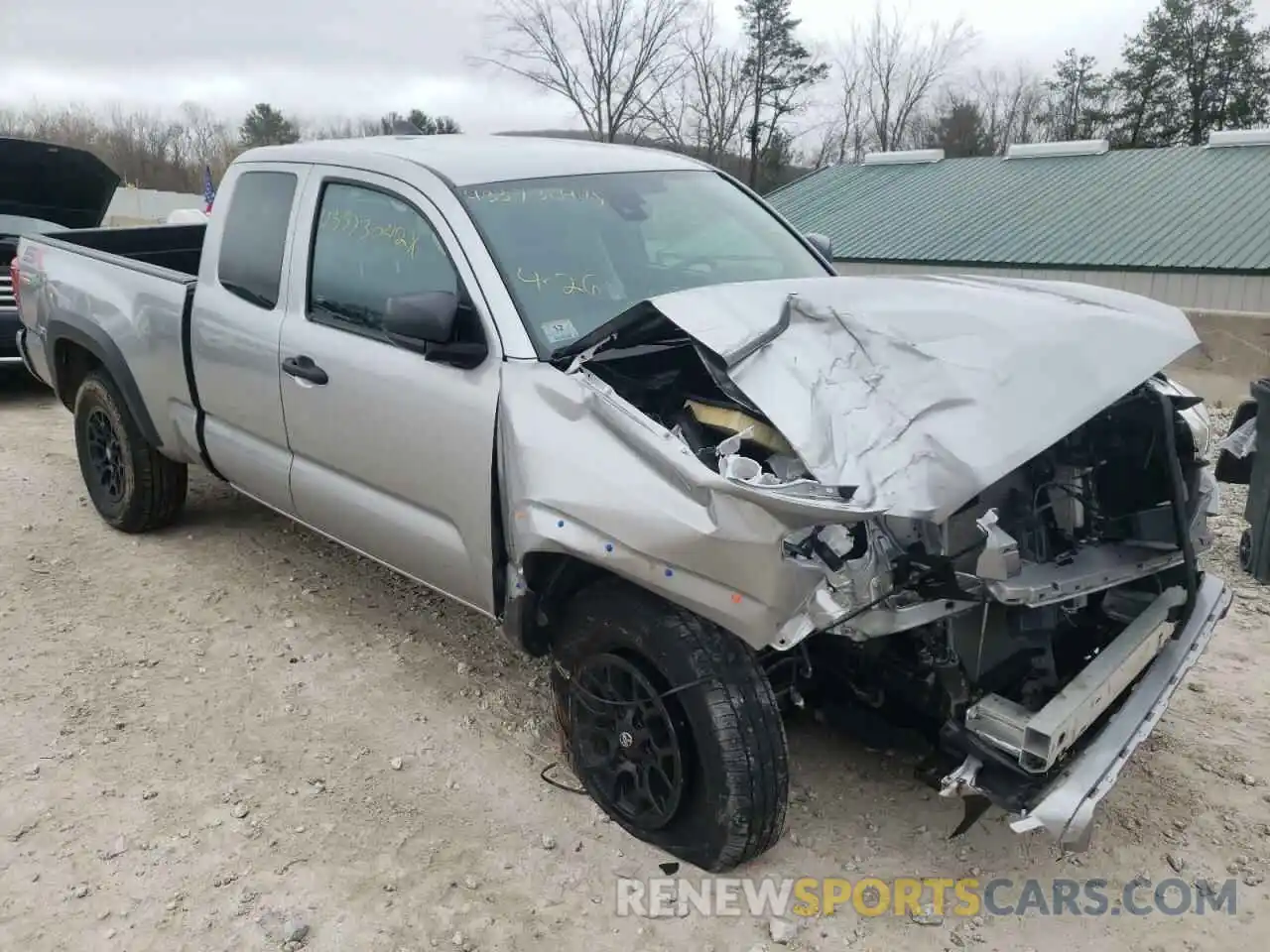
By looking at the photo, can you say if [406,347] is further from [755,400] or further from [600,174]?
[755,400]

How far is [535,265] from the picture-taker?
131 inches

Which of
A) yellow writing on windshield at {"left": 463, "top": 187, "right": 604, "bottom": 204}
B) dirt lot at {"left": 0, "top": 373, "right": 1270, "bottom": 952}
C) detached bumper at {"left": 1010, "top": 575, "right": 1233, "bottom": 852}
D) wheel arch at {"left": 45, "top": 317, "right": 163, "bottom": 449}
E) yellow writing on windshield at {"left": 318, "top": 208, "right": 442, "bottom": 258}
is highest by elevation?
yellow writing on windshield at {"left": 463, "top": 187, "right": 604, "bottom": 204}

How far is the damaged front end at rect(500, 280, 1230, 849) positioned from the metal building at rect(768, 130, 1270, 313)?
13.7m

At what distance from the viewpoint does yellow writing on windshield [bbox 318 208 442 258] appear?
3.50 m

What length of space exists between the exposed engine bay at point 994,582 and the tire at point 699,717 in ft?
0.97

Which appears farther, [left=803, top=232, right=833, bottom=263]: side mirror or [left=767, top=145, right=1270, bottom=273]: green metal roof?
[left=767, top=145, right=1270, bottom=273]: green metal roof

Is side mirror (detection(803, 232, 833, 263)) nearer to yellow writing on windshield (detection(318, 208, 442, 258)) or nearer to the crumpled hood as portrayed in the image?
the crumpled hood

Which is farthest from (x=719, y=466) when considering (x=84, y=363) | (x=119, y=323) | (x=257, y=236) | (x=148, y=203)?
(x=148, y=203)

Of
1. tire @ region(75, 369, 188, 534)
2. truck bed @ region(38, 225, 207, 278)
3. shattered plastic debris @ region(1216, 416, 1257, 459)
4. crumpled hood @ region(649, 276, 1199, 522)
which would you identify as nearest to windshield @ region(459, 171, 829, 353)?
crumpled hood @ region(649, 276, 1199, 522)

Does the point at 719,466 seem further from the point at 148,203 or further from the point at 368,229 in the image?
the point at 148,203

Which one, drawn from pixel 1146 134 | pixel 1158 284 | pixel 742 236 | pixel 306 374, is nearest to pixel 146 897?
pixel 306 374

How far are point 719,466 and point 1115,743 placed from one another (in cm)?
132

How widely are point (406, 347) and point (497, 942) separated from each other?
187 cm

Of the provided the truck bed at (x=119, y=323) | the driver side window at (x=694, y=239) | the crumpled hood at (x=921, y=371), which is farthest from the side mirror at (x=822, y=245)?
the truck bed at (x=119, y=323)
